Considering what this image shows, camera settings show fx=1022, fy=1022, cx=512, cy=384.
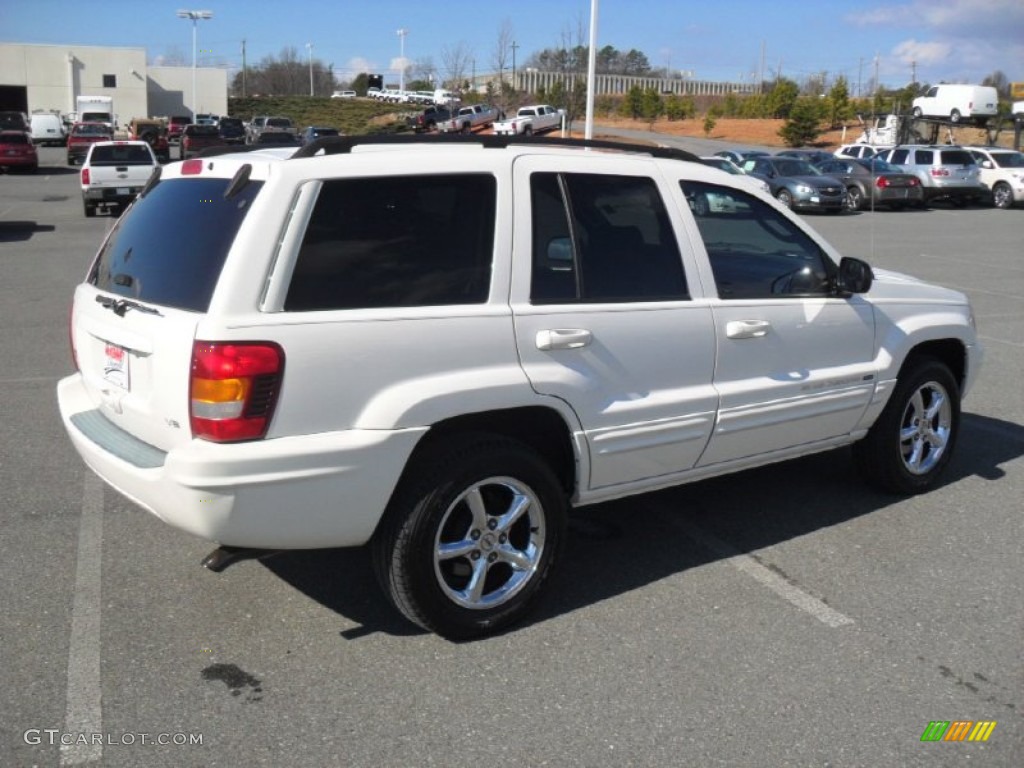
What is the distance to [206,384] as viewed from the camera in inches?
134

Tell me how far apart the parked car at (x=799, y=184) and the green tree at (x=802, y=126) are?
111 ft

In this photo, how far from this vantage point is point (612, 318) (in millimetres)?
4188

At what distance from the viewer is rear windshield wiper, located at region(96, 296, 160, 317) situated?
3753mm

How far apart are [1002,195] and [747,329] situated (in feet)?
105

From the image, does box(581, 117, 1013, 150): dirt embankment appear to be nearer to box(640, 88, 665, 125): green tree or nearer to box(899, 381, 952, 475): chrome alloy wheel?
box(640, 88, 665, 125): green tree

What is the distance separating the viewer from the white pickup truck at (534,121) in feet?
187

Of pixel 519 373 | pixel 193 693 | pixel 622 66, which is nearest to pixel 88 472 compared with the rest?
pixel 193 693

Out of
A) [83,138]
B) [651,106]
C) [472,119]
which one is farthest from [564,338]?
[651,106]

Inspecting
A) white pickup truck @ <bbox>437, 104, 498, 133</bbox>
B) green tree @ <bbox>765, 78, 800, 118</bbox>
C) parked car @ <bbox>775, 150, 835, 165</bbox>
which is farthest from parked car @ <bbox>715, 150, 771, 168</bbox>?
green tree @ <bbox>765, 78, 800, 118</bbox>

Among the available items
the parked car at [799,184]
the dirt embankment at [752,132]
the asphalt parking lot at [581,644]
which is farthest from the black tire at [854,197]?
the dirt embankment at [752,132]

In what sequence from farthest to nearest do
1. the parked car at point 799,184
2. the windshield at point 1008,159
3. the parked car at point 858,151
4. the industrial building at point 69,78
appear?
the industrial building at point 69,78, the parked car at point 858,151, the windshield at point 1008,159, the parked car at point 799,184

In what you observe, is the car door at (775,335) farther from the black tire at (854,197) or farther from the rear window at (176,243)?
the black tire at (854,197)

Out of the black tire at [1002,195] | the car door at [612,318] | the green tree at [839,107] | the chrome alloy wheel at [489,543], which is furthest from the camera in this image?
the green tree at [839,107]

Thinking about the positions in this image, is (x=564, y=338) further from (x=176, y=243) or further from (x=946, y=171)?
(x=946, y=171)
